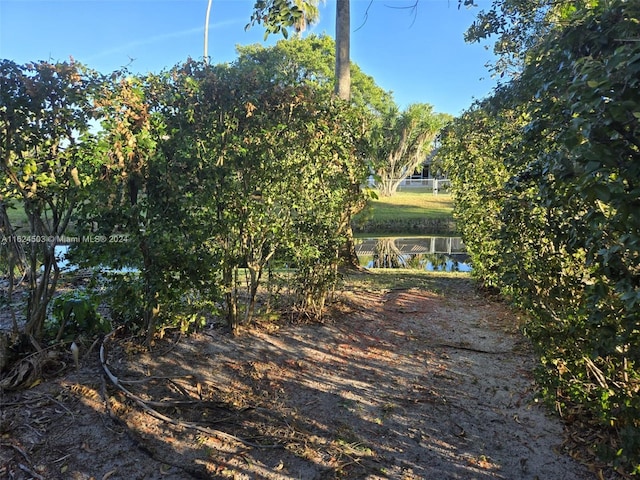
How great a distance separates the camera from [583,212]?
7.86 ft

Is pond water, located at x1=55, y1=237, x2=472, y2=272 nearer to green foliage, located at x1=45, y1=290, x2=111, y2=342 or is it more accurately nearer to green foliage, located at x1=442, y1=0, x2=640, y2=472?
green foliage, located at x1=45, y1=290, x2=111, y2=342

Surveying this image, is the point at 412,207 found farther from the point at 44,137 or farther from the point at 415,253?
the point at 44,137

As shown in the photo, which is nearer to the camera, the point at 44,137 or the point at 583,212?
the point at 583,212

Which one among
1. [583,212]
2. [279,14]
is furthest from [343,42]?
[583,212]

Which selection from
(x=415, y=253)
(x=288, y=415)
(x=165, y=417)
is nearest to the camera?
(x=165, y=417)

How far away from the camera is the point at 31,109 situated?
2.97 meters

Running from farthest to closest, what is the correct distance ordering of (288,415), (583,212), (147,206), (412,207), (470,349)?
(412,207)
(470,349)
(147,206)
(288,415)
(583,212)

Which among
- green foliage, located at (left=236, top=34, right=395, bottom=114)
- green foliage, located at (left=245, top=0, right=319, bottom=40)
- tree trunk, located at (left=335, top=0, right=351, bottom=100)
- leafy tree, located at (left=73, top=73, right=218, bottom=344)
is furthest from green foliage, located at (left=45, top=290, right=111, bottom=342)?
green foliage, located at (left=236, top=34, right=395, bottom=114)

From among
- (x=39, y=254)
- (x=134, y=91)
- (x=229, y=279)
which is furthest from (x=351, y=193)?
(x=39, y=254)

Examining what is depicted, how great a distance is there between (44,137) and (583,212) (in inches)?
135

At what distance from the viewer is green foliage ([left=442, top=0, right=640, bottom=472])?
1344 millimetres

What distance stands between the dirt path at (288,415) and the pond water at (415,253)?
6541 millimetres

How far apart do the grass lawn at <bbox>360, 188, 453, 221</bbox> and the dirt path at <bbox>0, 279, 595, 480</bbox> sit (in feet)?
48.2

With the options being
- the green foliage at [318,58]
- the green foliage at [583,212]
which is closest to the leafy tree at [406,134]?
the green foliage at [318,58]
